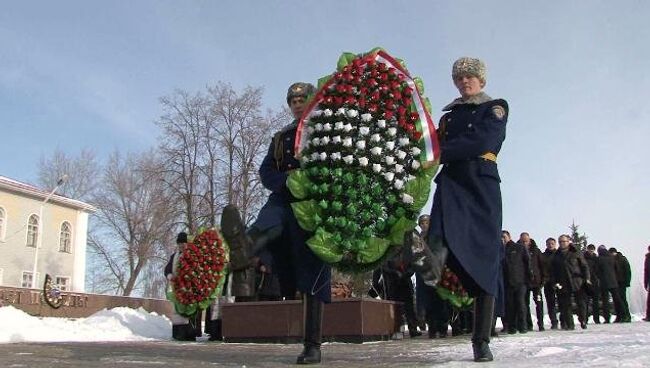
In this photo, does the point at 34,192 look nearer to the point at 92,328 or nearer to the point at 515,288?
the point at 92,328

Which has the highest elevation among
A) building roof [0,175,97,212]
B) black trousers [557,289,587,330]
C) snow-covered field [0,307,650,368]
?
building roof [0,175,97,212]

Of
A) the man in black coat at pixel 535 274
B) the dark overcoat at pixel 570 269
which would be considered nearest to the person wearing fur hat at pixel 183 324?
the man in black coat at pixel 535 274

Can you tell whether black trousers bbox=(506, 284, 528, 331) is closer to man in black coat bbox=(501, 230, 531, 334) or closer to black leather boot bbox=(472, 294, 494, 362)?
man in black coat bbox=(501, 230, 531, 334)

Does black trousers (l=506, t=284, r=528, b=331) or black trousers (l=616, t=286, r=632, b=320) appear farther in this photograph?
black trousers (l=616, t=286, r=632, b=320)

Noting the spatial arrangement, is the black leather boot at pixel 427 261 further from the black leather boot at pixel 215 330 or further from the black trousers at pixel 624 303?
the black trousers at pixel 624 303

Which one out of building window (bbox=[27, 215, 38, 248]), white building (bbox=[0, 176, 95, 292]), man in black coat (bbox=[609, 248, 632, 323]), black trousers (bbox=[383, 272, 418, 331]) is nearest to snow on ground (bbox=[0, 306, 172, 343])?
black trousers (bbox=[383, 272, 418, 331])

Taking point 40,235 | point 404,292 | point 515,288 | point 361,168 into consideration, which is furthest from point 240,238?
point 40,235

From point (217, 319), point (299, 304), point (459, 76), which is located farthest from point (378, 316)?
point (459, 76)

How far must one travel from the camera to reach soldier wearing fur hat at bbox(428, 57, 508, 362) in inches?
170

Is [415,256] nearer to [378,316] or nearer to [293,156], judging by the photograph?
[293,156]

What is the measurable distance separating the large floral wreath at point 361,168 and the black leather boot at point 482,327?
2.32 ft

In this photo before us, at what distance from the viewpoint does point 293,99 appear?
5.09 metres

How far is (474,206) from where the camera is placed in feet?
14.4

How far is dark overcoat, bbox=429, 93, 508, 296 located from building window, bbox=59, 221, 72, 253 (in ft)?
133
